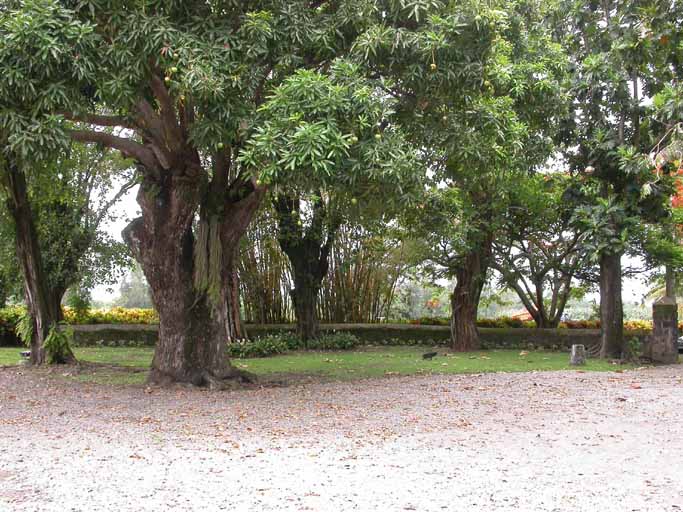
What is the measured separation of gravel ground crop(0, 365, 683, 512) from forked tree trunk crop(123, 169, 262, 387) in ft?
2.11

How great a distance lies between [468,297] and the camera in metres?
16.6

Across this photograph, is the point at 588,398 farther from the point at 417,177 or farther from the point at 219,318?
the point at 219,318

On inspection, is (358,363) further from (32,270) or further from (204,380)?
(32,270)

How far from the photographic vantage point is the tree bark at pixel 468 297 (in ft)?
54.4

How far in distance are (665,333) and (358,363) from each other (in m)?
5.87

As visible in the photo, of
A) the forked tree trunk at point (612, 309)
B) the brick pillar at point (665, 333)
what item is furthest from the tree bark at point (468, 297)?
the brick pillar at point (665, 333)

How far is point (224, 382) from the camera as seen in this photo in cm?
994

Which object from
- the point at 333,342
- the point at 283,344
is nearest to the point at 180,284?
the point at 283,344

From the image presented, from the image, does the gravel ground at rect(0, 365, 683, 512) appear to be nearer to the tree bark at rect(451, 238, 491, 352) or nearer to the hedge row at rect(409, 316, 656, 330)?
the tree bark at rect(451, 238, 491, 352)

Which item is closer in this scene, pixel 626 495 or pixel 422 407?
pixel 626 495

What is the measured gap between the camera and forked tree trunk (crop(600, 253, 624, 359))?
1448 centimetres

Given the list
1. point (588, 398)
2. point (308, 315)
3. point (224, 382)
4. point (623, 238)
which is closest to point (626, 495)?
point (588, 398)

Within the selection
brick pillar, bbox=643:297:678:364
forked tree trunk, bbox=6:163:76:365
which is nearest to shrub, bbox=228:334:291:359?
forked tree trunk, bbox=6:163:76:365

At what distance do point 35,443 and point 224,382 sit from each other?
3.84 meters
